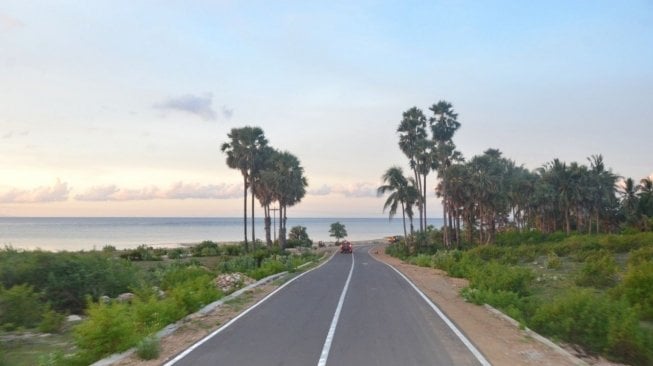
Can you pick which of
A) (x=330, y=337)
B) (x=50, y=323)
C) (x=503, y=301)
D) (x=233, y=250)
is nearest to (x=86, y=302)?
(x=50, y=323)

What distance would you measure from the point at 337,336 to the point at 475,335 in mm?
2949

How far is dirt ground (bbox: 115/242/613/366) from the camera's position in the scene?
10031mm

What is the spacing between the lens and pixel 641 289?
1681 centimetres

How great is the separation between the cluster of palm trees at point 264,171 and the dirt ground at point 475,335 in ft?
149

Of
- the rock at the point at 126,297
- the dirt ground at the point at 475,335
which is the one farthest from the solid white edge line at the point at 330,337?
the rock at the point at 126,297

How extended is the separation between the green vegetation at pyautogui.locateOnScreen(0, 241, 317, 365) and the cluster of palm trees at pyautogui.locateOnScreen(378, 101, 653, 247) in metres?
42.5

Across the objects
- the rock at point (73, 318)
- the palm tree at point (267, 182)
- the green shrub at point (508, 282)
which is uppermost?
the palm tree at point (267, 182)

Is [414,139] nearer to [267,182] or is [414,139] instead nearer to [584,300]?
[267,182]

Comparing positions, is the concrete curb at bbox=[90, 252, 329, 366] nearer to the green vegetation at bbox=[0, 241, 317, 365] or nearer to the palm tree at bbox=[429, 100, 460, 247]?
the green vegetation at bbox=[0, 241, 317, 365]

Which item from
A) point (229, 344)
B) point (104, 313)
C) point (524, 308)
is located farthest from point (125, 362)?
point (524, 308)

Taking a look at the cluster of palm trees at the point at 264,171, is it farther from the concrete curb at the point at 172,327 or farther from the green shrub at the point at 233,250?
the concrete curb at the point at 172,327

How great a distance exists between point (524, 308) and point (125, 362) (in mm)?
11051

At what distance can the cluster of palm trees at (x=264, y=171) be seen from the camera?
64.4 metres

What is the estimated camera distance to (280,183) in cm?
7069
